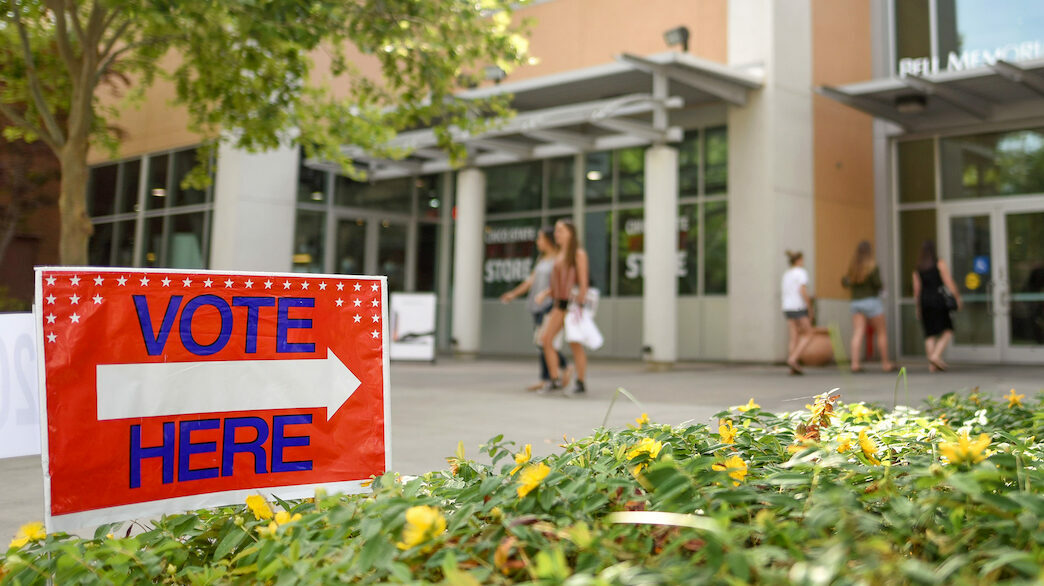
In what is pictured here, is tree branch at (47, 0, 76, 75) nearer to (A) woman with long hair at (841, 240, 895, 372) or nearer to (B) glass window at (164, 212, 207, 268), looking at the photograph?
(B) glass window at (164, 212, 207, 268)

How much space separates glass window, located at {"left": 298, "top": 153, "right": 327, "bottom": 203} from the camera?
1659cm

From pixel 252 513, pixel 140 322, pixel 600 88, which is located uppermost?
pixel 600 88

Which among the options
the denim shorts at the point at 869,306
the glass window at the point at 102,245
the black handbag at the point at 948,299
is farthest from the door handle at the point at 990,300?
the glass window at the point at 102,245

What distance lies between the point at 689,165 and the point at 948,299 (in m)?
5.51

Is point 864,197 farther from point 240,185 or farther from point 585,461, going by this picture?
point 585,461

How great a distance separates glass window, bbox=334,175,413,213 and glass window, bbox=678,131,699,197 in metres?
6.49

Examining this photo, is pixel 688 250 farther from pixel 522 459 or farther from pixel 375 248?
pixel 522 459

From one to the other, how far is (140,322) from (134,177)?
676 inches

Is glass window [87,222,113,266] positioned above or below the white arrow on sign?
above

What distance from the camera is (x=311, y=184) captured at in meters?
16.8

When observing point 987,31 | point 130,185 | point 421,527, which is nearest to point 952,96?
point 987,31

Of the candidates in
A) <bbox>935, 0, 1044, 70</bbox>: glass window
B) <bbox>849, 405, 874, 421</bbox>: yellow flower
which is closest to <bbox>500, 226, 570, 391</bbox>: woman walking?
<bbox>849, 405, 874, 421</bbox>: yellow flower

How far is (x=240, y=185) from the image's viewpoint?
1542cm

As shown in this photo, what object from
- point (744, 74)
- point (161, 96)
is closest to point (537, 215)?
point (744, 74)
